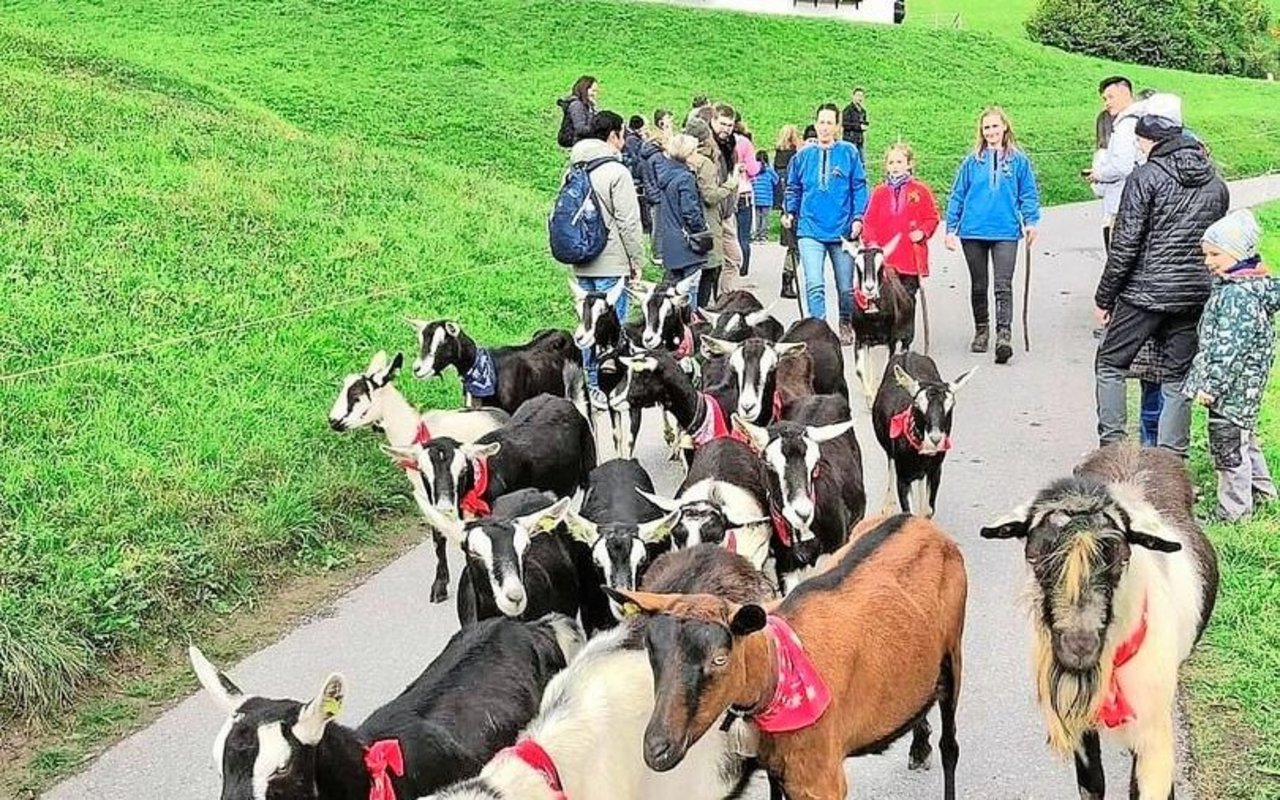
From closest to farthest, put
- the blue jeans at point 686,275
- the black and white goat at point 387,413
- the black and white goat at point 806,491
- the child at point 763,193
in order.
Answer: the black and white goat at point 806,491
the black and white goat at point 387,413
the blue jeans at point 686,275
the child at point 763,193

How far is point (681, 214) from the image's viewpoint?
11.8 meters

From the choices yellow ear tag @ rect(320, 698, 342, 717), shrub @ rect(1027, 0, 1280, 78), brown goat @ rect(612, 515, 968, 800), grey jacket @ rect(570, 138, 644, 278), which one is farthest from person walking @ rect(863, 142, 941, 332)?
shrub @ rect(1027, 0, 1280, 78)

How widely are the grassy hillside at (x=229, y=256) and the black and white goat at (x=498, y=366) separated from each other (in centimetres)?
77

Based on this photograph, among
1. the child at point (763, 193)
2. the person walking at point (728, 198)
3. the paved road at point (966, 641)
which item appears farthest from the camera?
the child at point (763, 193)

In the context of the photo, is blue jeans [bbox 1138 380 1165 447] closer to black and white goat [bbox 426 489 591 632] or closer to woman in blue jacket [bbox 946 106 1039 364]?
woman in blue jacket [bbox 946 106 1039 364]

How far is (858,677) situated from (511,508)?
7.57ft

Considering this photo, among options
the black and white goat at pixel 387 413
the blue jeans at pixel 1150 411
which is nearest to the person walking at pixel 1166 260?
the blue jeans at pixel 1150 411

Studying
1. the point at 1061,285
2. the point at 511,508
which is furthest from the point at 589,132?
the point at 1061,285

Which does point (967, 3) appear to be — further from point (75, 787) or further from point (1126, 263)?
point (75, 787)

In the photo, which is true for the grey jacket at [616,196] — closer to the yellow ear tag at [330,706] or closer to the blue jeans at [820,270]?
the blue jeans at [820,270]

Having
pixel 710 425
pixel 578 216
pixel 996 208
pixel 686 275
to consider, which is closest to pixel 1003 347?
pixel 996 208

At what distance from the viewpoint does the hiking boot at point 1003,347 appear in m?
11.8

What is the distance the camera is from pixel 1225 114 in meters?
35.2

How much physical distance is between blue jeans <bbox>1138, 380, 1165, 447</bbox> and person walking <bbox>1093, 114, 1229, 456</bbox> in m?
0.39
